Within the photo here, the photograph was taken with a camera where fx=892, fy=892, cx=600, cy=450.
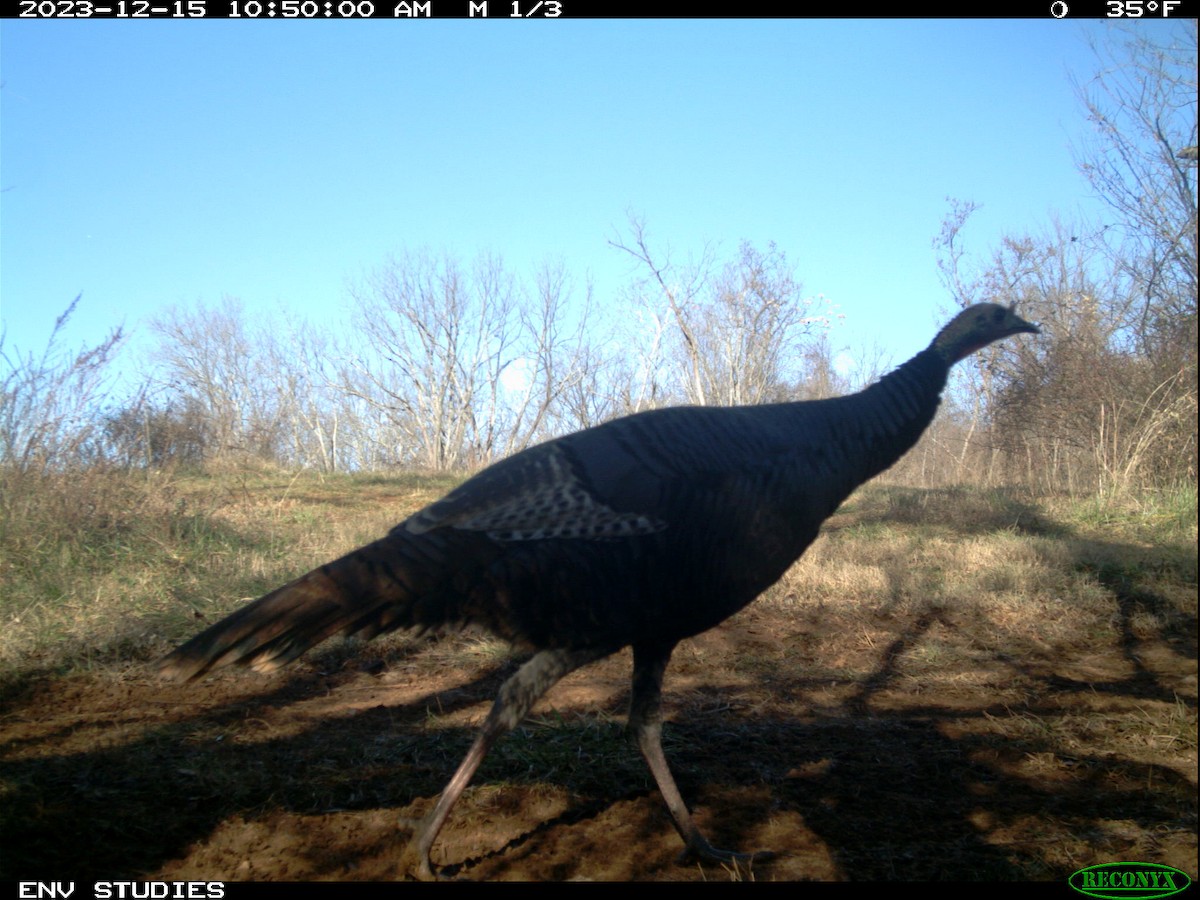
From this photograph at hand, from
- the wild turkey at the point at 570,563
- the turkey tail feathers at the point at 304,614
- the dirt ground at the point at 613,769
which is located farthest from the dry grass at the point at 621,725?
the turkey tail feathers at the point at 304,614

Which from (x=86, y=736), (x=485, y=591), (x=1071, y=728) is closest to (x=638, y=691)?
(x=485, y=591)

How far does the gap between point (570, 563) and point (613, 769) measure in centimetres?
146

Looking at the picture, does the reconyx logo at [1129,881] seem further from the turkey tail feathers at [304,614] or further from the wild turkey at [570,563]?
the turkey tail feathers at [304,614]

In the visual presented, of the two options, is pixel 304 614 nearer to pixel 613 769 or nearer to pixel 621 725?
pixel 613 769

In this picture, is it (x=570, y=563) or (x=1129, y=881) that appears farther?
(x=570, y=563)

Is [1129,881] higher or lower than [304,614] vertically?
lower

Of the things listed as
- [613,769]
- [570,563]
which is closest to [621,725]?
[613,769]

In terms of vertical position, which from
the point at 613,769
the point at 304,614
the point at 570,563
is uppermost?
the point at 570,563

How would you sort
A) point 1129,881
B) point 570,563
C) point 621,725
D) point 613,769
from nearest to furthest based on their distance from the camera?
point 1129,881 < point 570,563 < point 613,769 < point 621,725

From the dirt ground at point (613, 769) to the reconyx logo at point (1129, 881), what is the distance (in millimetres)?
66

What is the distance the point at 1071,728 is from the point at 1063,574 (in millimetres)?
2997

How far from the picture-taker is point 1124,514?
6.46 metres

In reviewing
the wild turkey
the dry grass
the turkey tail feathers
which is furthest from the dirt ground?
the turkey tail feathers

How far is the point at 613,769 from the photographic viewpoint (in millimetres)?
4098
